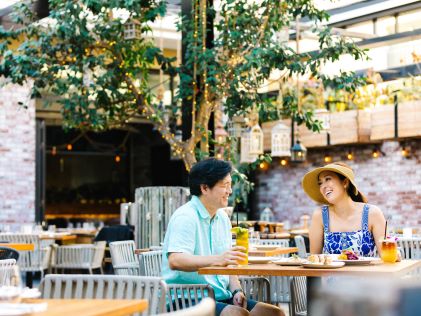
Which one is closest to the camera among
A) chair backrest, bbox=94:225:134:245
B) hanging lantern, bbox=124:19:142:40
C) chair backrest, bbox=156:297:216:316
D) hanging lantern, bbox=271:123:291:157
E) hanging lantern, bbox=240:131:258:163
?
chair backrest, bbox=156:297:216:316

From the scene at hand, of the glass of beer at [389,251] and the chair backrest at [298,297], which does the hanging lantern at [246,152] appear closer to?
the chair backrest at [298,297]

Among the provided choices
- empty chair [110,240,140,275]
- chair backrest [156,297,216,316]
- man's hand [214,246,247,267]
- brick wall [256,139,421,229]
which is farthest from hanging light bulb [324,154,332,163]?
chair backrest [156,297,216,316]

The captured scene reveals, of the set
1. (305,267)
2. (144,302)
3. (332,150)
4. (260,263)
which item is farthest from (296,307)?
(332,150)

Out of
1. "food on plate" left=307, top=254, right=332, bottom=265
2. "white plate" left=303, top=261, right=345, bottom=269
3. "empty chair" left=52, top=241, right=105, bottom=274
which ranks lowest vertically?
"empty chair" left=52, top=241, right=105, bottom=274

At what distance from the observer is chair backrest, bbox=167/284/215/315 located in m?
4.03

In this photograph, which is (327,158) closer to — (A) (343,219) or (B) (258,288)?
(B) (258,288)

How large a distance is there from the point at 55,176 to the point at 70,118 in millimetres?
10892

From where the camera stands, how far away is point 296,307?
16.0 feet

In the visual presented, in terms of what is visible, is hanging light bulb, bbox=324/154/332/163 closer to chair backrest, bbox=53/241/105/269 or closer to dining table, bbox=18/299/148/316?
chair backrest, bbox=53/241/105/269

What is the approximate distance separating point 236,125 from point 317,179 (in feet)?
14.3

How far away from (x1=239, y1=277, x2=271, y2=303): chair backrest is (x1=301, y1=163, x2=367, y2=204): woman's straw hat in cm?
59

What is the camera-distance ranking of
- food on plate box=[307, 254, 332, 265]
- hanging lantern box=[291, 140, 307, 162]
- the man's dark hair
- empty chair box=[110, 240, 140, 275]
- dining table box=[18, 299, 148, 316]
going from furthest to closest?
hanging lantern box=[291, 140, 307, 162] → empty chair box=[110, 240, 140, 275] → the man's dark hair → food on plate box=[307, 254, 332, 265] → dining table box=[18, 299, 148, 316]

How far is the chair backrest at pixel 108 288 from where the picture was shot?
296 centimetres

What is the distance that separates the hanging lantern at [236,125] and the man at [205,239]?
4760mm
